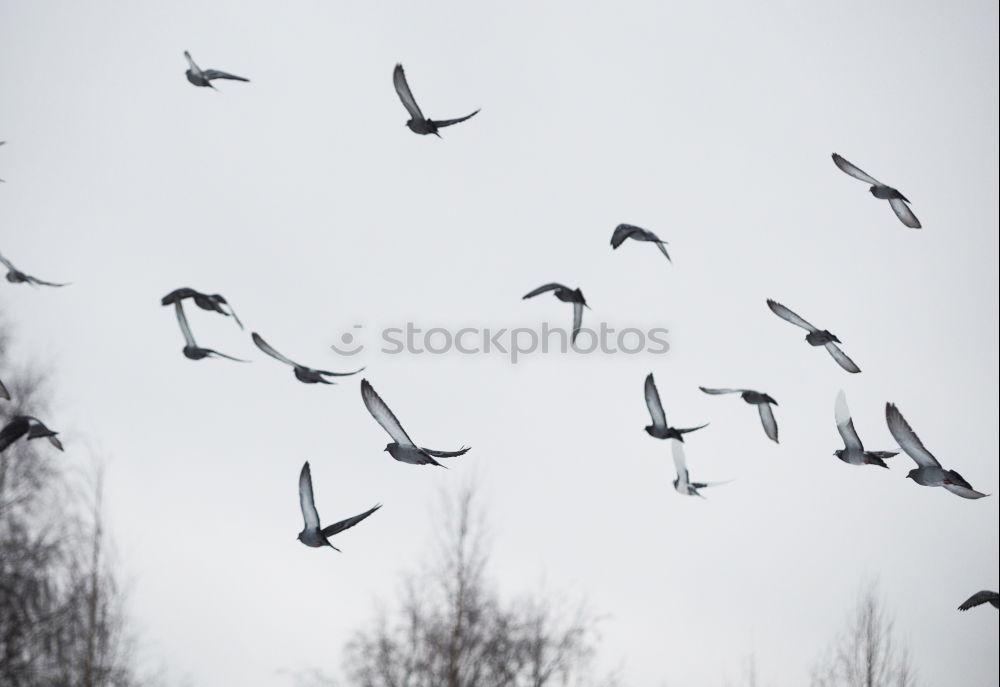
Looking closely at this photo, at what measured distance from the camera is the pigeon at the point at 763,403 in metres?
7.98

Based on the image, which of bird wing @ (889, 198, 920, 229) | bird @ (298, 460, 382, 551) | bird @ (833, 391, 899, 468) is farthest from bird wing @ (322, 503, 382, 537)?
bird wing @ (889, 198, 920, 229)

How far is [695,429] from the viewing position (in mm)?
7613

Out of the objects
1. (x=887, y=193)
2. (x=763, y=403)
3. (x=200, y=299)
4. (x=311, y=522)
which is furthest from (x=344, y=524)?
(x=887, y=193)

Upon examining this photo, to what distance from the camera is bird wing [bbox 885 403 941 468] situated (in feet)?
24.6

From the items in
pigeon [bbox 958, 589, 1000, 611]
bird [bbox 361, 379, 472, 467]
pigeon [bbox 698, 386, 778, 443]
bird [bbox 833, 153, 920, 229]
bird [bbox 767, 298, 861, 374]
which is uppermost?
bird [bbox 833, 153, 920, 229]

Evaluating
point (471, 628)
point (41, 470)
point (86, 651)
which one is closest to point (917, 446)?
point (471, 628)

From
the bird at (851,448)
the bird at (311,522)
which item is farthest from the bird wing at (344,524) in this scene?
the bird at (851,448)

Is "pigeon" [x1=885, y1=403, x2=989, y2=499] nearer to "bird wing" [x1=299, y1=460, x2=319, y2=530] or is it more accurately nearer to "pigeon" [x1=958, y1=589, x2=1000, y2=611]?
"pigeon" [x1=958, y1=589, x2=1000, y2=611]

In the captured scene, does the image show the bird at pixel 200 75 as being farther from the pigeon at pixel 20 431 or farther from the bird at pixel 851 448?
the bird at pixel 851 448

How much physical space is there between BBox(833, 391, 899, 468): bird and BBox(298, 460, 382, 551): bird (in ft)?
12.3

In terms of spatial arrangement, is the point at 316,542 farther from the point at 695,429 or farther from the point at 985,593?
the point at 985,593

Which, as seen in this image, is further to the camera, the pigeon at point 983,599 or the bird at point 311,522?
the pigeon at point 983,599

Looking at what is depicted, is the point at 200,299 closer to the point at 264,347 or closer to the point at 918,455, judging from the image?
the point at 264,347

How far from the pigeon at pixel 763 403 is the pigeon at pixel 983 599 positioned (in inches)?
75.0
